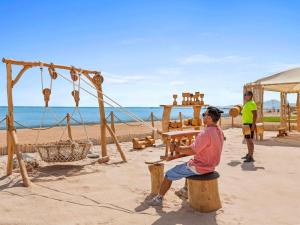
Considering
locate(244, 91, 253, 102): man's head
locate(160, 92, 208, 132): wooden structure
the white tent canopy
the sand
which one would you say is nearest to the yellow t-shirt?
locate(244, 91, 253, 102): man's head

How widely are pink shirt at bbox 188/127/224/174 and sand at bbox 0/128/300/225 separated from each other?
604 mm

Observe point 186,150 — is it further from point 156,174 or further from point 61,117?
point 61,117

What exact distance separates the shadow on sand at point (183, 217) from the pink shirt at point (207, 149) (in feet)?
1.77

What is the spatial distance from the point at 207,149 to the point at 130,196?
156cm

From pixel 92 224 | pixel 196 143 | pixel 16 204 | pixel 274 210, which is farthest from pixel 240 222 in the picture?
pixel 16 204

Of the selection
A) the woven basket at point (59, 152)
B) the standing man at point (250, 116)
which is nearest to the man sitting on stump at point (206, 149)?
the woven basket at point (59, 152)

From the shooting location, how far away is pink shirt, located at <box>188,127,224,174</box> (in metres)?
4.03

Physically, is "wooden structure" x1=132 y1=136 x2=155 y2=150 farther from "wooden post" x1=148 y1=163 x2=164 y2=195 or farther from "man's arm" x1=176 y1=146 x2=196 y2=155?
"man's arm" x1=176 y1=146 x2=196 y2=155

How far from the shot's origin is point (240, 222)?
153 inches

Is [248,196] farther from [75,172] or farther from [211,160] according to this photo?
[75,172]

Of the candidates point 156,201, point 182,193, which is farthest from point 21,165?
point 182,193

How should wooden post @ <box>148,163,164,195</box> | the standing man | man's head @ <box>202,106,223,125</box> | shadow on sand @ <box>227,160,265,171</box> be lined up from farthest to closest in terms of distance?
the standing man < shadow on sand @ <box>227,160,265,171</box> < wooden post @ <box>148,163,164,195</box> < man's head @ <box>202,106,223,125</box>

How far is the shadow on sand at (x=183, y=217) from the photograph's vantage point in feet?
12.6

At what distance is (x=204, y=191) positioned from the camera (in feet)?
13.6
